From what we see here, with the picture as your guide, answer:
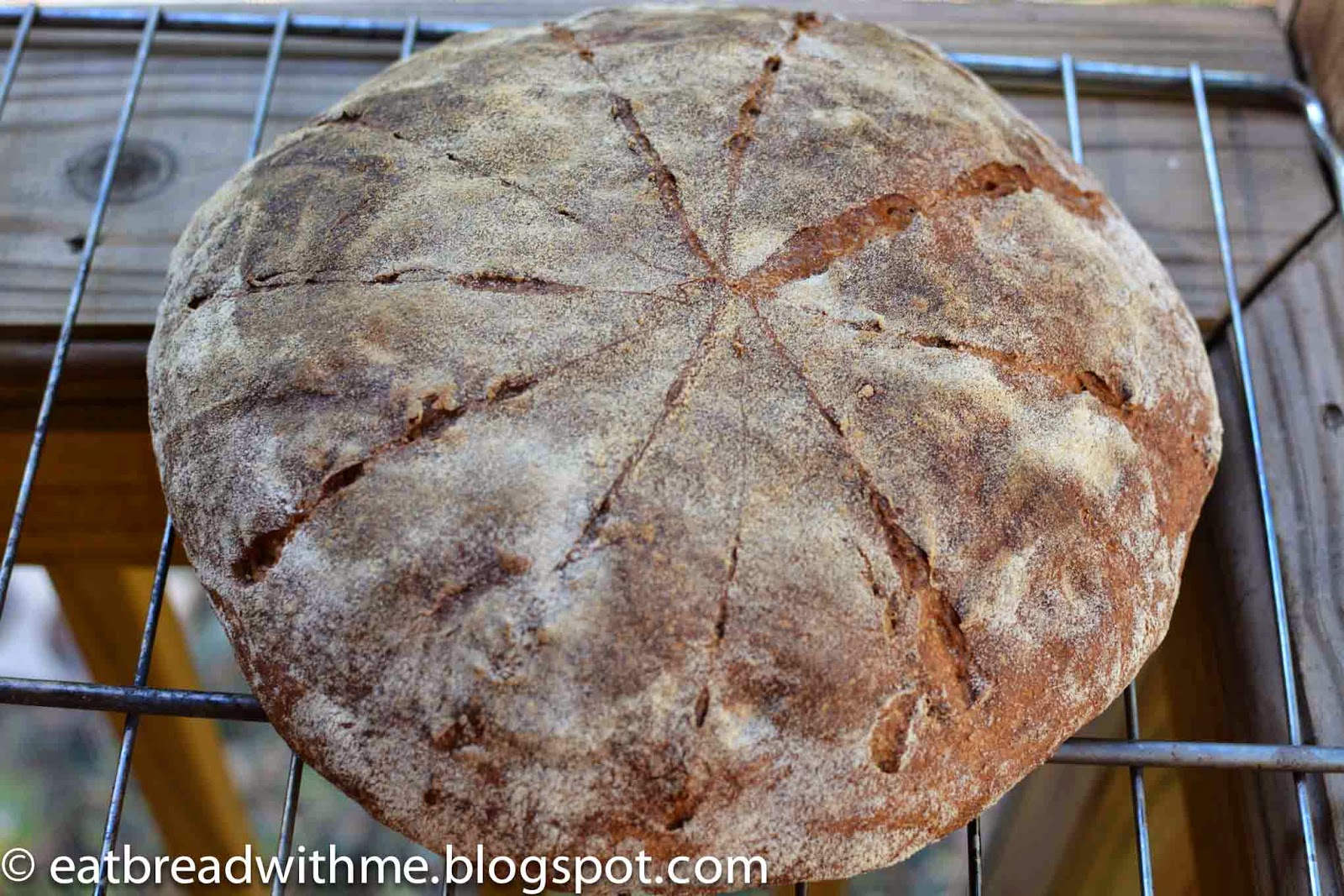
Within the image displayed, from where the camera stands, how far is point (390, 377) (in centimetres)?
94

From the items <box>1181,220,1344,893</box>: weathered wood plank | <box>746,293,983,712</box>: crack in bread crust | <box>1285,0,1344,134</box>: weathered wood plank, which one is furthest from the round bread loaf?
<box>1285,0,1344,134</box>: weathered wood plank

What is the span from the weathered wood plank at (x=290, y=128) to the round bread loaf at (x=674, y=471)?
0.44 m

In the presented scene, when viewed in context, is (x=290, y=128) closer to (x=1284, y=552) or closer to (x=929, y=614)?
(x=929, y=614)

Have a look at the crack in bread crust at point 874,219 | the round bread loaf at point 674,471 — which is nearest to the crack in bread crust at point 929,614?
the round bread loaf at point 674,471

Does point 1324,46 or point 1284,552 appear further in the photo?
point 1324,46

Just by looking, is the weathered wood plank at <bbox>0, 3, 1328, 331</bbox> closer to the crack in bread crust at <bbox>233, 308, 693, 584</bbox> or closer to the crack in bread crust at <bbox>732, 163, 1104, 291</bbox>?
the crack in bread crust at <bbox>732, 163, 1104, 291</bbox>

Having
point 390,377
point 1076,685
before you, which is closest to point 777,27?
point 390,377

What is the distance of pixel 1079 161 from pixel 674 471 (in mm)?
821

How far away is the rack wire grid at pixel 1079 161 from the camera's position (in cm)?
103

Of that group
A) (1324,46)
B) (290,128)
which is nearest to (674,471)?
(290,128)

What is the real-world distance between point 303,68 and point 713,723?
1.21 m

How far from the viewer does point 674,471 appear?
888mm

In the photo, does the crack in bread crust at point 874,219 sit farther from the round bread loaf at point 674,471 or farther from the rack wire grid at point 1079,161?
the rack wire grid at point 1079,161

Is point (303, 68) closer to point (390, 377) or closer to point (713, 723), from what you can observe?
point (390, 377)
